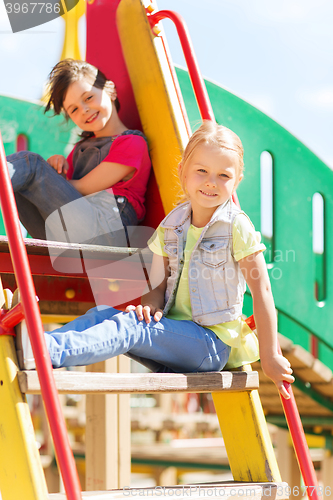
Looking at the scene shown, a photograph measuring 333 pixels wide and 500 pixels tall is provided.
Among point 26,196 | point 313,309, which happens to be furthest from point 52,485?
point 26,196

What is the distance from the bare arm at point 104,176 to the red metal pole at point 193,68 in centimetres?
35

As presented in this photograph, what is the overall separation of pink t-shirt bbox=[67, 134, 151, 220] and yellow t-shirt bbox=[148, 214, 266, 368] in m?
0.50

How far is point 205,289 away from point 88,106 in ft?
3.28

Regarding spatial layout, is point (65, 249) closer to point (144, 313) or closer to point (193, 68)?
point (144, 313)

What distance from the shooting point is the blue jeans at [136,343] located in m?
1.17

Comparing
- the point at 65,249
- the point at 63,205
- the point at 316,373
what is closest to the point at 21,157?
the point at 63,205

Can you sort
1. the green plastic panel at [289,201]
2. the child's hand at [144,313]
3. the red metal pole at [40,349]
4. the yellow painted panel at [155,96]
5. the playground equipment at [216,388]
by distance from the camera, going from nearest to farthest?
the red metal pole at [40,349] → the playground equipment at [216,388] → the child's hand at [144,313] → the yellow painted panel at [155,96] → the green plastic panel at [289,201]

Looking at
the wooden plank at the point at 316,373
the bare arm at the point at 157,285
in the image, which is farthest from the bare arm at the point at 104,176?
the wooden plank at the point at 316,373

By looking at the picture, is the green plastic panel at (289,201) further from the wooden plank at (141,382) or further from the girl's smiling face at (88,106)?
the wooden plank at (141,382)

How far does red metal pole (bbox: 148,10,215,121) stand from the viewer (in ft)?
6.02

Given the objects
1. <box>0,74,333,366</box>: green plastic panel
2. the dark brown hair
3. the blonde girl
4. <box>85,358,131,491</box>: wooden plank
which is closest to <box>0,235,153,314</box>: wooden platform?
the blonde girl

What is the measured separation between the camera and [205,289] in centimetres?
146

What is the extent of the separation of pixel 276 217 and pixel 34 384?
1826 millimetres

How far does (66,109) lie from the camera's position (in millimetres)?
2107
